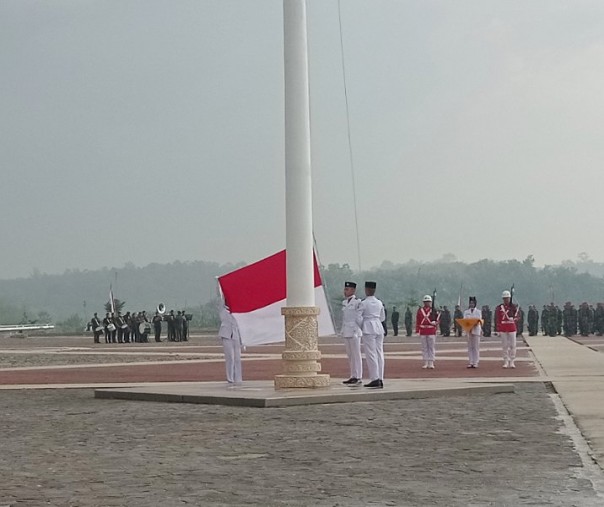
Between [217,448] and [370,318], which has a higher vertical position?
[370,318]

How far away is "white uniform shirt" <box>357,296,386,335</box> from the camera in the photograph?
17500mm

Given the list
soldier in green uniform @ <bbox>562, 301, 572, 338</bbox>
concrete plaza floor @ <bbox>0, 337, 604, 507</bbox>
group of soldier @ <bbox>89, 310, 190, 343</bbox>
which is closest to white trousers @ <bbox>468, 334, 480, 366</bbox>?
concrete plaza floor @ <bbox>0, 337, 604, 507</bbox>

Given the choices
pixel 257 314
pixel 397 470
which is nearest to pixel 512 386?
pixel 257 314

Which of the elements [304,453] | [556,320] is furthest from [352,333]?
[556,320]

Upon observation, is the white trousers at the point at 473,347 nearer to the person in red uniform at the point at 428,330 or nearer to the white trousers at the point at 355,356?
the person in red uniform at the point at 428,330

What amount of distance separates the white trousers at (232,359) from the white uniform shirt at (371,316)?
2.33 metres

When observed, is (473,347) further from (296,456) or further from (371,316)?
(296,456)

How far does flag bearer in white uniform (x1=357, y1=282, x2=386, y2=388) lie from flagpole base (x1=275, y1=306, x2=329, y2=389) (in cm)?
87

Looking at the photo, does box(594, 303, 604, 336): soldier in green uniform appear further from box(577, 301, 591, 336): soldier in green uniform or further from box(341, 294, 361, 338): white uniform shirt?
box(341, 294, 361, 338): white uniform shirt

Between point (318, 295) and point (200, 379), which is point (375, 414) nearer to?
point (318, 295)

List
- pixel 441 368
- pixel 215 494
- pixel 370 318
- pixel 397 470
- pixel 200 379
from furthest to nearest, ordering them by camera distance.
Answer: pixel 441 368 < pixel 200 379 < pixel 370 318 < pixel 397 470 < pixel 215 494

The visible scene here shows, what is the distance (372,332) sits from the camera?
17.4 m

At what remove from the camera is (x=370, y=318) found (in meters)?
17.6

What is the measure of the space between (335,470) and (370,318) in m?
8.06
